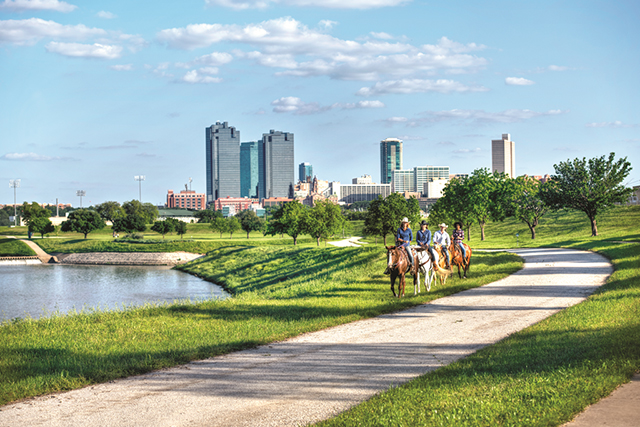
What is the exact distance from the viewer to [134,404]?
7.66m

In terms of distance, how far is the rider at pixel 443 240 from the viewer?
20500 mm

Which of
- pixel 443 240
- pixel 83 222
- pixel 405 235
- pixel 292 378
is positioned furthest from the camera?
pixel 83 222

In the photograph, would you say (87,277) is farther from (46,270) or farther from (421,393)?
(421,393)

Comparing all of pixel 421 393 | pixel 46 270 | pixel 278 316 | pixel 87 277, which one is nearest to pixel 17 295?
pixel 87 277

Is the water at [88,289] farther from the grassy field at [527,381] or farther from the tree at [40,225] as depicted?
the tree at [40,225]

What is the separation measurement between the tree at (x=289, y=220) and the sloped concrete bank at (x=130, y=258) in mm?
12606

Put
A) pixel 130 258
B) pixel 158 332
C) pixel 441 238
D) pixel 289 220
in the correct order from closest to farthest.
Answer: pixel 158 332
pixel 441 238
pixel 289 220
pixel 130 258

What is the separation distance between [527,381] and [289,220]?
243ft

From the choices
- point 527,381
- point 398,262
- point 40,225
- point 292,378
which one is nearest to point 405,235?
point 398,262

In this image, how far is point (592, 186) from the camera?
57.5 m

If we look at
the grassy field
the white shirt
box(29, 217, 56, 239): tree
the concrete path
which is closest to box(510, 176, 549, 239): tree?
the white shirt

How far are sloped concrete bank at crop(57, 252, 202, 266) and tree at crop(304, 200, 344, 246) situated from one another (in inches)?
745

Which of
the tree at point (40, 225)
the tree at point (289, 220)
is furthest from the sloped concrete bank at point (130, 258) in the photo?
the tree at point (40, 225)

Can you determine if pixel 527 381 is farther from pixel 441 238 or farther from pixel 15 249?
pixel 15 249
